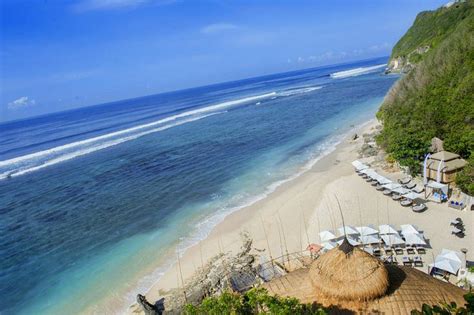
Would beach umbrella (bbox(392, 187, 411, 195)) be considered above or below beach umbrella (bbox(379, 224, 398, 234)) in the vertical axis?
above

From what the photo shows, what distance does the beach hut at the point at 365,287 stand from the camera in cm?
751

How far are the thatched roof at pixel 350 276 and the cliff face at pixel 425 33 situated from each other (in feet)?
193

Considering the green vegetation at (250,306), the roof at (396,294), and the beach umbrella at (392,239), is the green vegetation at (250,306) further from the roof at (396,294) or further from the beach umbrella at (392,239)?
the beach umbrella at (392,239)

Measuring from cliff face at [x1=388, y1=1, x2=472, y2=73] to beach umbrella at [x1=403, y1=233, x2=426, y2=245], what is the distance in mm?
53156

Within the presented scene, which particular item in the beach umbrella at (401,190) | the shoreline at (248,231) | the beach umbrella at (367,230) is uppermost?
the beach umbrella at (401,190)

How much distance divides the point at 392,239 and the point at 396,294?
5993mm

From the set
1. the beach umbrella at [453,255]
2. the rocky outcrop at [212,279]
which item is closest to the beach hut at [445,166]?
the beach umbrella at [453,255]

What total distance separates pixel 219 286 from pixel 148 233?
7885 millimetres

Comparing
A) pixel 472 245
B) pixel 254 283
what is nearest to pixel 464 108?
pixel 472 245

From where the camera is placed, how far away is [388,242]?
1304 centimetres

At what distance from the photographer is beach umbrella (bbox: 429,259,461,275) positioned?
1079cm

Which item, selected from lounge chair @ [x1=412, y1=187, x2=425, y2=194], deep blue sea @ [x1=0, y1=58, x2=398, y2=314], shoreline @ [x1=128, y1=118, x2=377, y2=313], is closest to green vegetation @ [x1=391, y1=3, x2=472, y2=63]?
deep blue sea @ [x1=0, y1=58, x2=398, y2=314]

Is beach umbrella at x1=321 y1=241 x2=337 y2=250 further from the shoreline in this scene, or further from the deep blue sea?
the deep blue sea

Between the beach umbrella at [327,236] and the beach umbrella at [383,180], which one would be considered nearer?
the beach umbrella at [327,236]
